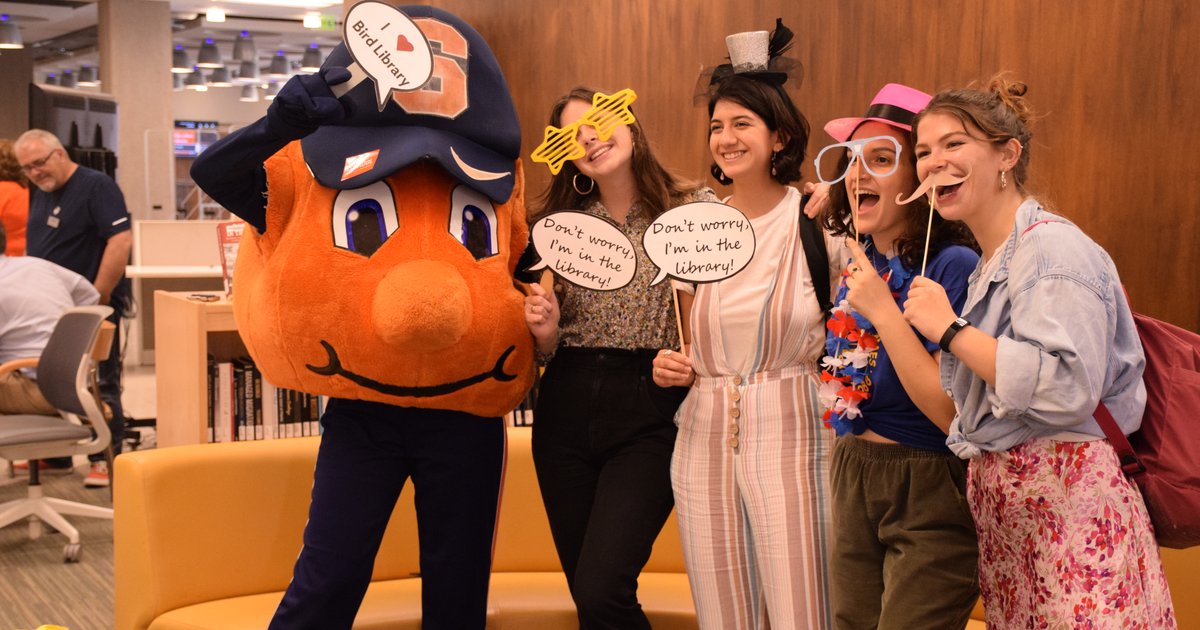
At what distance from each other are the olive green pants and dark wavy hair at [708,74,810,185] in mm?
591

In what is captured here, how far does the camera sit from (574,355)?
2373mm

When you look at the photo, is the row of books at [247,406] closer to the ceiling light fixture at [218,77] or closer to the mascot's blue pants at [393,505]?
the mascot's blue pants at [393,505]

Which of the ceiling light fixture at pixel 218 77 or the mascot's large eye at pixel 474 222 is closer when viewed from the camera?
the mascot's large eye at pixel 474 222

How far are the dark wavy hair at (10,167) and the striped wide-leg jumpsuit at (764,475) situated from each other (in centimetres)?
558

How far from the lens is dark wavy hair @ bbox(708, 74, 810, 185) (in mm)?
2236

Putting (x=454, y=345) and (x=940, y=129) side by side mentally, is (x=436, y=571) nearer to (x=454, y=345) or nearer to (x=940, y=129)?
(x=454, y=345)

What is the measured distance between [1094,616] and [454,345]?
49.1 inches

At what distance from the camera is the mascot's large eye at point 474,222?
2.32 meters

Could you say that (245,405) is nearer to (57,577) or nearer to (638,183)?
(57,577)

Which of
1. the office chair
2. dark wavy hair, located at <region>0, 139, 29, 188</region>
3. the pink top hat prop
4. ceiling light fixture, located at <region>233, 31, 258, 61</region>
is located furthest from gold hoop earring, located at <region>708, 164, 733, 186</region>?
ceiling light fixture, located at <region>233, 31, 258, 61</region>

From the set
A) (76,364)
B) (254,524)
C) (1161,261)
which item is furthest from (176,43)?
(1161,261)

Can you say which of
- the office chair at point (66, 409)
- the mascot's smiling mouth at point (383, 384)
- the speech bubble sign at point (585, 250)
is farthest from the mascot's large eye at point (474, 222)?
the office chair at point (66, 409)

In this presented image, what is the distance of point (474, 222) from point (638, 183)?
374 mm

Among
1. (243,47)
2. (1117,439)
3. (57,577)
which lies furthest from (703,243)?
(243,47)
